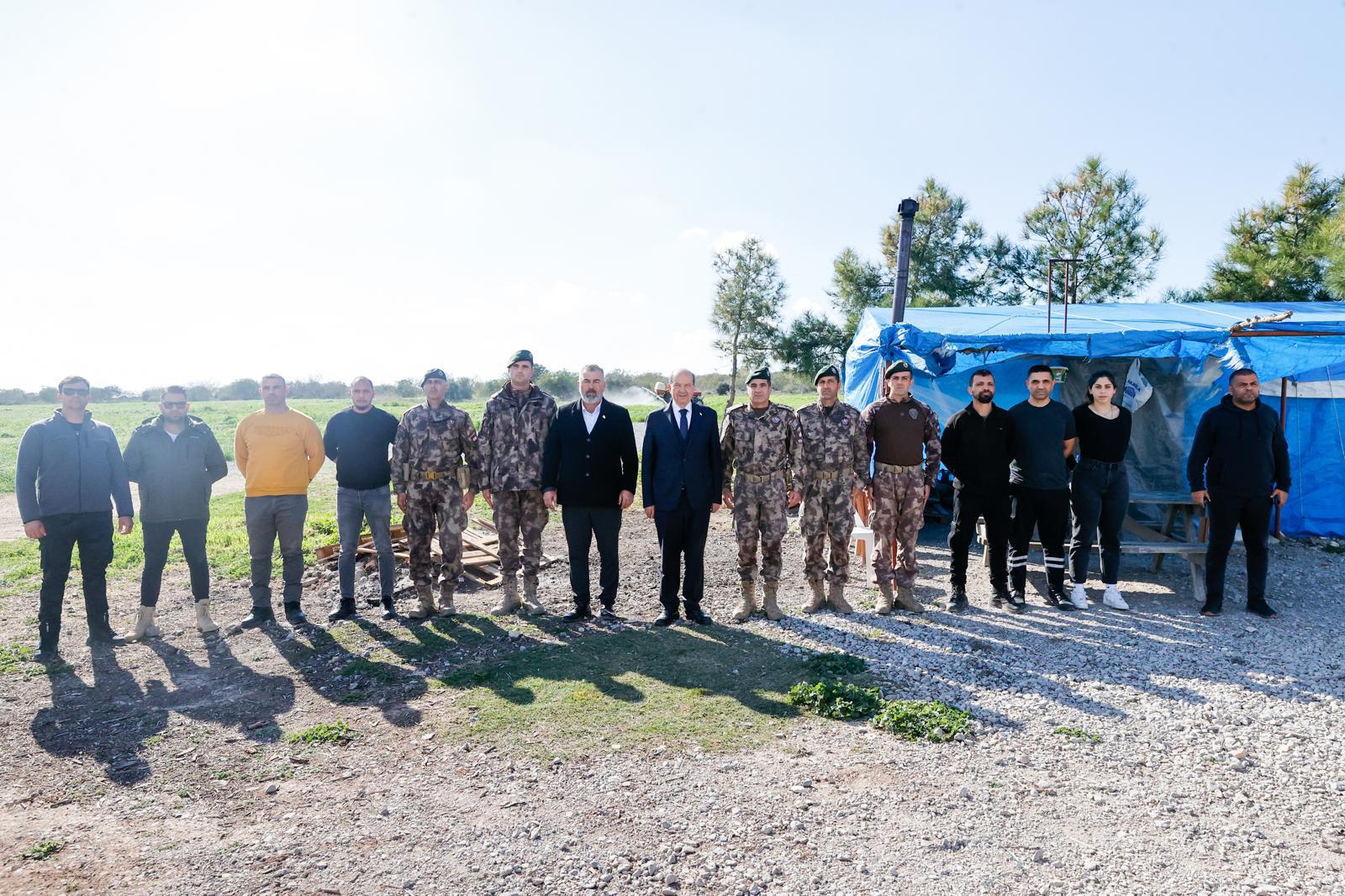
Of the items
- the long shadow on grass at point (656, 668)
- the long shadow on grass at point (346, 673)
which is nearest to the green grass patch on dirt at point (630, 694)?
the long shadow on grass at point (656, 668)

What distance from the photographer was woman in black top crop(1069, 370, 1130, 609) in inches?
240

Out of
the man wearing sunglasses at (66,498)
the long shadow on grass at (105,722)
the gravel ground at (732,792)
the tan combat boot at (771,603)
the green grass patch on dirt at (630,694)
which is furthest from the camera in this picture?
the tan combat boot at (771,603)

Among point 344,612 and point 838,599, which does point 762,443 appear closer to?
point 838,599

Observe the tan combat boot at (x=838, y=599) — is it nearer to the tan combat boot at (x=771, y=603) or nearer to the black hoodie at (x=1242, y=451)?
the tan combat boot at (x=771, y=603)

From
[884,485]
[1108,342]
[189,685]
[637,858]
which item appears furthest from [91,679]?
[1108,342]

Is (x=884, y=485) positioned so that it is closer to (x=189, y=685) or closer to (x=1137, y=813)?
(x=1137, y=813)

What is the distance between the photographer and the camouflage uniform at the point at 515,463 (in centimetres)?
595

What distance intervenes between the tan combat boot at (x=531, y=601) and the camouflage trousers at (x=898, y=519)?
2555mm

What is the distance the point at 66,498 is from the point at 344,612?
194cm

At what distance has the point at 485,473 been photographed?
6.10 metres

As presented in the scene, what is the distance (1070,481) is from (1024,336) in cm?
167

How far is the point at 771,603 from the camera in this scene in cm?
600

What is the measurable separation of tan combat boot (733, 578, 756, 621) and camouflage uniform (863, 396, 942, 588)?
3.20ft

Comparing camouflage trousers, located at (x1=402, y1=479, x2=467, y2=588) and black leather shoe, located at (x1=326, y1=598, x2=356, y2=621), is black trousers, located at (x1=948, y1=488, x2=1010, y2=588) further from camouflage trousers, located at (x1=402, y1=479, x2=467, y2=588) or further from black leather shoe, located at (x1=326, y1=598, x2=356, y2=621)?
black leather shoe, located at (x1=326, y1=598, x2=356, y2=621)
